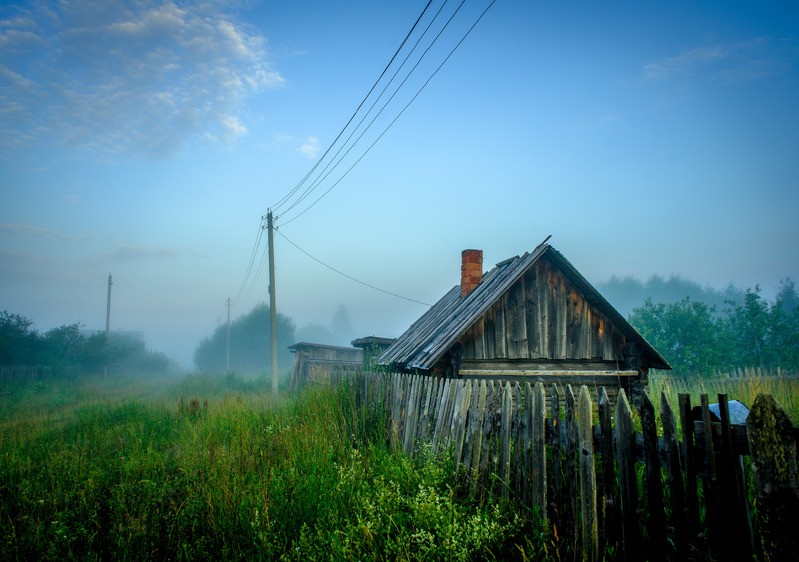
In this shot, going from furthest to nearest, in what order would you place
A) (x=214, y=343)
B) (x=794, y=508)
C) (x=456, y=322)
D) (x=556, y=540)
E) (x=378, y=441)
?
1. (x=214, y=343)
2. (x=456, y=322)
3. (x=378, y=441)
4. (x=556, y=540)
5. (x=794, y=508)

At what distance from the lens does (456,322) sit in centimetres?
921

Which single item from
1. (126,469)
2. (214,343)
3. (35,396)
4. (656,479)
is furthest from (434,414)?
(214,343)

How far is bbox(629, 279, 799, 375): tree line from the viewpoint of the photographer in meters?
20.2

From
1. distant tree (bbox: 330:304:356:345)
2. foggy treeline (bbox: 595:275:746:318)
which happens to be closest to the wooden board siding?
foggy treeline (bbox: 595:275:746:318)

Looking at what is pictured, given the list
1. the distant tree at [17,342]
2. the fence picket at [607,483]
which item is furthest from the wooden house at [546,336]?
the distant tree at [17,342]

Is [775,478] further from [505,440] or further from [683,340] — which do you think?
[683,340]

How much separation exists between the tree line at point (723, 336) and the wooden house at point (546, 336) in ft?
42.3

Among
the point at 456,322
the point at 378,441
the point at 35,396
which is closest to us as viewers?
the point at 378,441

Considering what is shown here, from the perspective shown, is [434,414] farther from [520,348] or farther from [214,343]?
[214,343]

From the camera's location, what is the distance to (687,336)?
20.9 m

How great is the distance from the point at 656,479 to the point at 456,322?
6.47 metres

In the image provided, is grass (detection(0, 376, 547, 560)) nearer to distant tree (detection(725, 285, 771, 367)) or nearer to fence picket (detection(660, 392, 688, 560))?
fence picket (detection(660, 392, 688, 560))

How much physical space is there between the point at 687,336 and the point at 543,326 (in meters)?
16.8

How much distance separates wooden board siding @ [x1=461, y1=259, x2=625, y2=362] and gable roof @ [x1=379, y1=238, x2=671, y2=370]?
22cm
